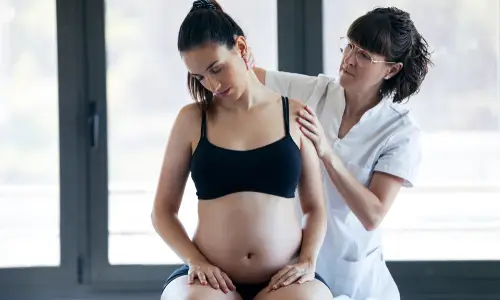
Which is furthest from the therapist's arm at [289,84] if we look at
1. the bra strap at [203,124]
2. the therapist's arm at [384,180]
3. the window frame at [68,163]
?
the window frame at [68,163]

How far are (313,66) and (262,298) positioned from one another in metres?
1.13

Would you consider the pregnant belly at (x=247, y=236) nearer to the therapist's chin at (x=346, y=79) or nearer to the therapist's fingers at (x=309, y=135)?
the therapist's fingers at (x=309, y=135)

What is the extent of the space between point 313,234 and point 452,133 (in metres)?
1.06

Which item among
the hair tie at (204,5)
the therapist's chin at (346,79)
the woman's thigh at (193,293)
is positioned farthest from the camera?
the therapist's chin at (346,79)

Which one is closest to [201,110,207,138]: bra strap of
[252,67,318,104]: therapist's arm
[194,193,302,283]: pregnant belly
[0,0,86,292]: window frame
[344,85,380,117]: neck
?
[194,193,302,283]: pregnant belly

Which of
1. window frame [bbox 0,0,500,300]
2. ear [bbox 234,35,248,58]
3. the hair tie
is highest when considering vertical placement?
the hair tie

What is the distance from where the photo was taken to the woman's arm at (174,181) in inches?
61.7

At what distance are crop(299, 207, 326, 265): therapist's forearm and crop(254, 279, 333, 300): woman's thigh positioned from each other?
0.07 meters

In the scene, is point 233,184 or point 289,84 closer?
point 233,184

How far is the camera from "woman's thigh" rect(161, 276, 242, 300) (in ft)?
4.67

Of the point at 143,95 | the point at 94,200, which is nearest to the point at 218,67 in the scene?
the point at 143,95

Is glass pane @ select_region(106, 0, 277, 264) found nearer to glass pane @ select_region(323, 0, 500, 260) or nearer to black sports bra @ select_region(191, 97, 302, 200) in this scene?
glass pane @ select_region(323, 0, 500, 260)

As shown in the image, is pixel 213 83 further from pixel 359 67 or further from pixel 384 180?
pixel 384 180

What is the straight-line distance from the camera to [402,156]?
6.14 feet
